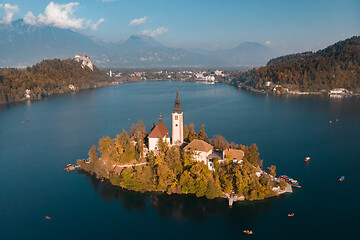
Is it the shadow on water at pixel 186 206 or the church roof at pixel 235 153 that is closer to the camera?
the shadow on water at pixel 186 206

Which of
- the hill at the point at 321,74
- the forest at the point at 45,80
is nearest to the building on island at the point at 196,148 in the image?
the forest at the point at 45,80

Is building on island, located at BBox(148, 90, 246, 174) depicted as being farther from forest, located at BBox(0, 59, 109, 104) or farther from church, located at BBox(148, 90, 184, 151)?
forest, located at BBox(0, 59, 109, 104)

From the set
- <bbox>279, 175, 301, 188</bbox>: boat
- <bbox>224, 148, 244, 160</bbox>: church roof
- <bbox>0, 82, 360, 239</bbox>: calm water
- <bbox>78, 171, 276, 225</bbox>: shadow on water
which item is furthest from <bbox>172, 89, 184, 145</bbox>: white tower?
<bbox>279, 175, 301, 188</bbox>: boat

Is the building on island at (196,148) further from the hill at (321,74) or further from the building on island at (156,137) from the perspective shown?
the hill at (321,74)

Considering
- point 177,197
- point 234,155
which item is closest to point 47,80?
point 177,197

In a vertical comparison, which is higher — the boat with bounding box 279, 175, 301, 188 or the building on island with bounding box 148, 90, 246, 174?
the building on island with bounding box 148, 90, 246, 174

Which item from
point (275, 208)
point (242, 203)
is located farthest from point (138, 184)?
point (275, 208)
